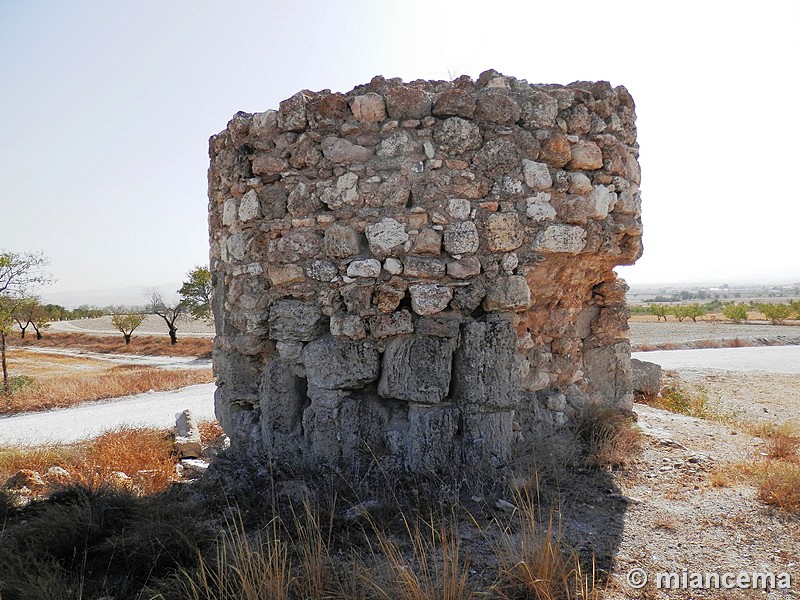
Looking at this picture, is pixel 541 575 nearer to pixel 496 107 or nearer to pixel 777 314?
pixel 496 107

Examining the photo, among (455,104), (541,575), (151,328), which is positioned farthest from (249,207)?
(151,328)

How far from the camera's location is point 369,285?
12.5 ft

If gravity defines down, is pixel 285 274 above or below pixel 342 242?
below

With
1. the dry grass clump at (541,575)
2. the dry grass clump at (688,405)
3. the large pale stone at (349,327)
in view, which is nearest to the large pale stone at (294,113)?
the large pale stone at (349,327)

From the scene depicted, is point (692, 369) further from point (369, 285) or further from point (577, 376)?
point (369, 285)

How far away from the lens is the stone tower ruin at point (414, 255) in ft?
12.3

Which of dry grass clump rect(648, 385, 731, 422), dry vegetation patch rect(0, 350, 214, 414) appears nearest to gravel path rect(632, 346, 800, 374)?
dry grass clump rect(648, 385, 731, 422)

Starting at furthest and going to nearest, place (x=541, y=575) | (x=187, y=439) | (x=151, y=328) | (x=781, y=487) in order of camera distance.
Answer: (x=151, y=328), (x=187, y=439), (x=781, y=487), (x=541, y=575)

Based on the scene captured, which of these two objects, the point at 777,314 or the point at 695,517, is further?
Result: the point at 777,314

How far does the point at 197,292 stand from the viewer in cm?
2864

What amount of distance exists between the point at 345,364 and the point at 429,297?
820 millimetres

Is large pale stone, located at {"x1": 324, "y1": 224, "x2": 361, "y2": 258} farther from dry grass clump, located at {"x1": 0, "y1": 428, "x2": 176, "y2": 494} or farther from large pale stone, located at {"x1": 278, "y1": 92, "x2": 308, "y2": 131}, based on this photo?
dry grass clump, located at {"x1": 0, "y1": 428, "x2": 176, "y2": 494}

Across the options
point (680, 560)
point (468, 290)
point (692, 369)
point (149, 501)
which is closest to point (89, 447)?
point (149, 501)

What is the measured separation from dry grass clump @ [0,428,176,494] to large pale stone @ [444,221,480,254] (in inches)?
116
